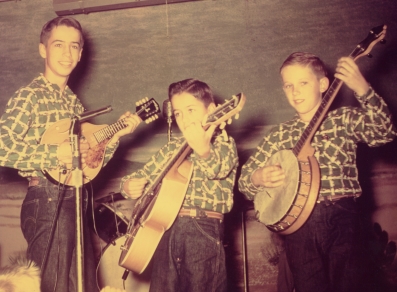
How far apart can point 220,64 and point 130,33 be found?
42.6 inches

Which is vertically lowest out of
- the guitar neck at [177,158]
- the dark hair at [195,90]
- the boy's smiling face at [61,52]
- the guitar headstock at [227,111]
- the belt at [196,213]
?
the belt at [196,213]

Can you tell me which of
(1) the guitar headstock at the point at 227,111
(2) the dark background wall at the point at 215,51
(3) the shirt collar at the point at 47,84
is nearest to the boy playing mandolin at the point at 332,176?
(1) the guitar headstock at the point at 227,111

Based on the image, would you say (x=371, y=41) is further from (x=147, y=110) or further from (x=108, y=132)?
Result: (x=108, y=132)

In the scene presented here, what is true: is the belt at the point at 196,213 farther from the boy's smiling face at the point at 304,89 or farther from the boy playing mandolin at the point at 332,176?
the boy's smiling face at the point at 304,89

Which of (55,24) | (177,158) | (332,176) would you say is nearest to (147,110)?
(177,158)

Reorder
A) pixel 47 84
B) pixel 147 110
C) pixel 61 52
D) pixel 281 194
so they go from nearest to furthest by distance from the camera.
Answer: pixel 281 194 → pixel 47 84 → pixel 61 52 → pixel 147 110

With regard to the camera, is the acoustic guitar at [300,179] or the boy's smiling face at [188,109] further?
the boy's smiling face at [188,109]

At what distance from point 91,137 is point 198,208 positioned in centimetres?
100

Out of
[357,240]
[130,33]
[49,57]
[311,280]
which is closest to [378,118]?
[357,240]

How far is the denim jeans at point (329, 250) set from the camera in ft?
7.37

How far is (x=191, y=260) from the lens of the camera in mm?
2330

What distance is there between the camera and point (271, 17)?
4586 mm

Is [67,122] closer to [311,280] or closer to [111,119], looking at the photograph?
[311,280]

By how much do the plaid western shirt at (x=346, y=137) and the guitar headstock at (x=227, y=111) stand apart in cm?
56
